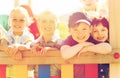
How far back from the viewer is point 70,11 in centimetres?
90

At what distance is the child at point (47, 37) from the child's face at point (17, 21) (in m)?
0.06

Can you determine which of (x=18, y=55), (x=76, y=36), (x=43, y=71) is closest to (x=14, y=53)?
(x=18, y=55)

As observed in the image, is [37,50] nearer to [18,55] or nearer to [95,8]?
[18,55]

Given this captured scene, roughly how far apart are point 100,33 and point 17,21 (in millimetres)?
291

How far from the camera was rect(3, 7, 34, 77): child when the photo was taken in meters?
0.84

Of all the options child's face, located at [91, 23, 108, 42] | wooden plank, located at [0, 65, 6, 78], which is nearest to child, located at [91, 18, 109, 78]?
child's face, located at [91, 23, 108, 42]

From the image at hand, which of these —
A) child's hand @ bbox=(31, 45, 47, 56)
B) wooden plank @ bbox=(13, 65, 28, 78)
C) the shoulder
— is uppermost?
the shoulder

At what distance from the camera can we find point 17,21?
0.84m

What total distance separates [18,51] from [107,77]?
33 centimetres

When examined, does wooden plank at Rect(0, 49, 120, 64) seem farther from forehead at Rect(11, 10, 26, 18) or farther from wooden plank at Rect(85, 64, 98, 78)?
forehead at Rect(11, 10, 26, 18)

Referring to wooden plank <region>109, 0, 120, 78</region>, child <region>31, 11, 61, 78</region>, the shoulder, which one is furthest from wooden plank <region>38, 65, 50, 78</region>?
wooden plank <region>109, 0, 120, 78</region>

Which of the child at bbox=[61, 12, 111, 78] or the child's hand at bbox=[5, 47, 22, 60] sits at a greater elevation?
the child at bbox=[61, 12, 111, 78]

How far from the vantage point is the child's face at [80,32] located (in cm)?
82

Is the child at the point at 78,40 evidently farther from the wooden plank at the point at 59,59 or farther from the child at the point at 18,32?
the child at the point at 18,32
